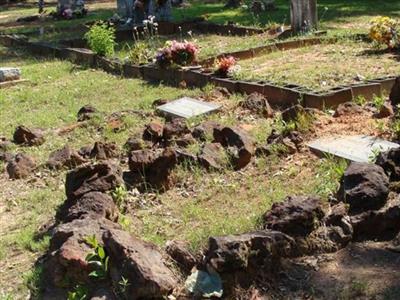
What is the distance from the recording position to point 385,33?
10828 millimetres

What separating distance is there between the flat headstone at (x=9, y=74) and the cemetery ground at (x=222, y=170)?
0.28m

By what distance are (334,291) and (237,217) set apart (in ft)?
4.22

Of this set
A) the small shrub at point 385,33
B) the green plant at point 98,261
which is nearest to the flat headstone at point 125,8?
the small shrub at point 385,33

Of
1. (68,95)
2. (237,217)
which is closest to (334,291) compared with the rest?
(237,217)

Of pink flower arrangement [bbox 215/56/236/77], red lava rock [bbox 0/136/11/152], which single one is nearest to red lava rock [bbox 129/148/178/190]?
red lava rock [bbox 0/136/11/152]

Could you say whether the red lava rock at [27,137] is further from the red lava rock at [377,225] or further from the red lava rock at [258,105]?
the red lava rock at [377,225]

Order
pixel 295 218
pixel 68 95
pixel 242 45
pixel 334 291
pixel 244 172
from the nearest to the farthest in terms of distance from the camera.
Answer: pixel 334 291, pixel 295 218, pixel 244 172, pixel 68 95, pixel 242 45

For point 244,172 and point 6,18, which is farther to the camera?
point 6,18

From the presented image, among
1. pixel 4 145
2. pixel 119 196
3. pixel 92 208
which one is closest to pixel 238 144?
pixel 119 196

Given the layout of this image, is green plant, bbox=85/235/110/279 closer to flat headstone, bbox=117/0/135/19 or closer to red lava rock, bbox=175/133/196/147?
red lava rock, bbox=175/133/196/147

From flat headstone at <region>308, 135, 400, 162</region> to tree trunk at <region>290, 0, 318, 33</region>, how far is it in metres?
7.26

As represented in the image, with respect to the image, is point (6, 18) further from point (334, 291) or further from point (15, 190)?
point (334, 291)

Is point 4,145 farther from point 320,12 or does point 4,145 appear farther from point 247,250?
point 320,12

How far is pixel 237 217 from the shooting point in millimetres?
5164
